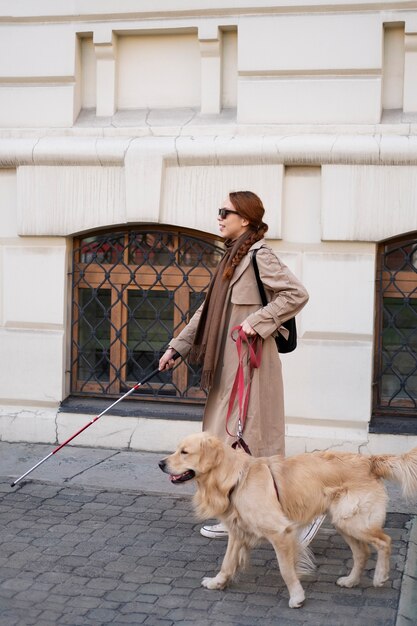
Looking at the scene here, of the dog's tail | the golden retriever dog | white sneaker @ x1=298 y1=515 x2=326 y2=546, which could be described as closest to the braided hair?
the golden retriever dog

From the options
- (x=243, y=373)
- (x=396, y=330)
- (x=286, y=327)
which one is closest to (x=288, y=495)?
(x=243, y=373)

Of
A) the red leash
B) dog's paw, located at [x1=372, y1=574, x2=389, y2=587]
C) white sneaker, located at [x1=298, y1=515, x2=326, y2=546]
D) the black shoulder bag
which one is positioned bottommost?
dog's paw, located at [x1=372, y1=574, x2=389, y2=587]

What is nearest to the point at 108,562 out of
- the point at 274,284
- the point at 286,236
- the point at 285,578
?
the point at 285,578

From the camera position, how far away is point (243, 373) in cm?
549

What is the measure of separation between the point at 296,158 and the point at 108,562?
3604mm

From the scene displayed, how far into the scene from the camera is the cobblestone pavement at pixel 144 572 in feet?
14.9

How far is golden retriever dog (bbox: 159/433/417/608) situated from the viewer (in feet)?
15.4

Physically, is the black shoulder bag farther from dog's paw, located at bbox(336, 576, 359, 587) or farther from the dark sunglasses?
dog's paw, located at bbox(336, 576, 359, 587)

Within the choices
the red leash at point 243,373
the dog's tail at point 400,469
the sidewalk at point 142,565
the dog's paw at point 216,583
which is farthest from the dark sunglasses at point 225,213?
the dog's paw at point 216,583

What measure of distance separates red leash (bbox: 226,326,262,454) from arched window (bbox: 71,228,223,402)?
7.59 ft

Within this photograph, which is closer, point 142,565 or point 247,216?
point 142,565

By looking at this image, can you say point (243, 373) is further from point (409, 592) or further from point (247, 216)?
point (409, 592)

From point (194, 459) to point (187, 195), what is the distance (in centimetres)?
334

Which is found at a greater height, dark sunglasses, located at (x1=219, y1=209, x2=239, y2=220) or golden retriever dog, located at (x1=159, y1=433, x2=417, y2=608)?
dark sunglasses, located at (x1=219, y1=209, x2=239, y2=220)
